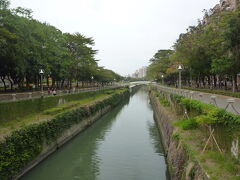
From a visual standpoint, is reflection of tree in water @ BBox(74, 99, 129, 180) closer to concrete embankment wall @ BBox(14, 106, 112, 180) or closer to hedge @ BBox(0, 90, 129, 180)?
concrete embankment wall @ BBox(14, 106, 112, 180)

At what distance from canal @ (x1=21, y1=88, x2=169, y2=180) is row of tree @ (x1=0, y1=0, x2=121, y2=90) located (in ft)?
31.9

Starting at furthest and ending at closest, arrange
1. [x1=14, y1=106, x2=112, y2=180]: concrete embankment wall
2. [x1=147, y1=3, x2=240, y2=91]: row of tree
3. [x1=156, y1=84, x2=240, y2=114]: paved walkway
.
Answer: [x1=147, y1=3, x2=240, y2=91]: row of tree, [x1=14, y1=106, x2=112, y2=180]: concrete embankment wall, [x1=156, y1=84, x2=240, y2=114]: paved walkway

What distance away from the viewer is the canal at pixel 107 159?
40.5 ft

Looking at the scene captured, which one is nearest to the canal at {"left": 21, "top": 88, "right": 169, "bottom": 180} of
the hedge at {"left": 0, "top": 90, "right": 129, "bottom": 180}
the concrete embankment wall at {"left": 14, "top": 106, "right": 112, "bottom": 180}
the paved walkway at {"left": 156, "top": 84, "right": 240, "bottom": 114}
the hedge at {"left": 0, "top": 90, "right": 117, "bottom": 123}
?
the concrete embankment wall at {"left": 14, "top": 106, "right": 112, "bottom": 180}

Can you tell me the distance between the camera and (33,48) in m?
25.2

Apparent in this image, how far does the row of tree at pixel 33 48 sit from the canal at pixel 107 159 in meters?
9.72

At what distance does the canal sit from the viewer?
1234cm

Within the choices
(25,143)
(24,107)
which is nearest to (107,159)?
(25,143)

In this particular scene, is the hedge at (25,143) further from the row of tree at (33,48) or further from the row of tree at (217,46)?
the row of tree at (217,46)

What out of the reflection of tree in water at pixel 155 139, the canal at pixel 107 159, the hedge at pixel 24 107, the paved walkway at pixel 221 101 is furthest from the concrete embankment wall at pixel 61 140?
the paved walkway at pixel 221 101

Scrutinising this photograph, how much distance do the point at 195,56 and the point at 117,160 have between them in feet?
59.9

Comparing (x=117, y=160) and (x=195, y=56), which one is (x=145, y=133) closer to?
(x=117, y=160)

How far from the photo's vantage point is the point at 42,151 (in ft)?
45.5

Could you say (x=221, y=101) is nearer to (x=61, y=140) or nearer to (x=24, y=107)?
(x=61, y=140)
